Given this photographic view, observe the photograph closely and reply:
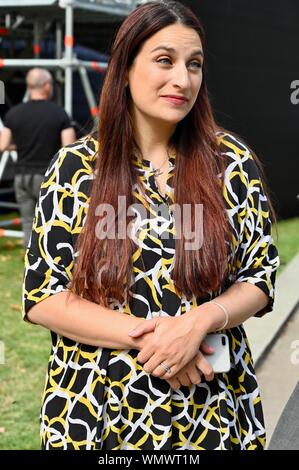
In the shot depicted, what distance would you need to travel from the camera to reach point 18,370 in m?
5.60

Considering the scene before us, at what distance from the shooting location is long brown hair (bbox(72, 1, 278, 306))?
221 cm

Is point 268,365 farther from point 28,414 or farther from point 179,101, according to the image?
point 179,101

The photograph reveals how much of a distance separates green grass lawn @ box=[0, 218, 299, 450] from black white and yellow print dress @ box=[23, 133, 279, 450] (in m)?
2.21

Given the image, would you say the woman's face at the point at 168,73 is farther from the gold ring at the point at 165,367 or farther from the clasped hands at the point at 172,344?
the gold ring at the point at 165,367

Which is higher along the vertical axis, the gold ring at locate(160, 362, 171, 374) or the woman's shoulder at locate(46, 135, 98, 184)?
the woman's shoulder at locate(46, 135, 98, 184)

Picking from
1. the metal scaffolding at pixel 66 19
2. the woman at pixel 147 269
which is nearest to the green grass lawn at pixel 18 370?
the metal scaffolding at pixel 66 19

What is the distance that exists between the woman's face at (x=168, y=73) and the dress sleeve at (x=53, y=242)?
0.30 m

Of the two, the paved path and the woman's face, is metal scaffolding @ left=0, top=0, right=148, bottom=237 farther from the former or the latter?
the woman's face

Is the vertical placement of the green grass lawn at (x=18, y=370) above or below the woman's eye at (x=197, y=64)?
below

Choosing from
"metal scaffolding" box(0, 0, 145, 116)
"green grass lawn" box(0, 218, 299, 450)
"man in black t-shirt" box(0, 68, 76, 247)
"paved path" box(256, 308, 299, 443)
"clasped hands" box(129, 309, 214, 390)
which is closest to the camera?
"clasped hands" box(129, 309, 214, 390)

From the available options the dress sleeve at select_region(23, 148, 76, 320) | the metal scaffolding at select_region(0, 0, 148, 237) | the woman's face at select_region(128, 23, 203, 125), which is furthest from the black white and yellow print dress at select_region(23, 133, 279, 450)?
the metal scaffolding at select_region(0, 0, 148, 237)

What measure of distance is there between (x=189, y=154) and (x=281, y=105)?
9.86 meters

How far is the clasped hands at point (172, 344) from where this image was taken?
7.07 feet

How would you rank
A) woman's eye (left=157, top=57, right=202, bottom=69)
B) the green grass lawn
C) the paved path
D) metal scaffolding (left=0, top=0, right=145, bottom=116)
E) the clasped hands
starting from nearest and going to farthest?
the clasped hands → woman's eye (left=157, top=57, right=202, bottom=69) → the green grass lawn → the paved path → metal scaffolding (left=0, top=0, right=145, bottom=116)
